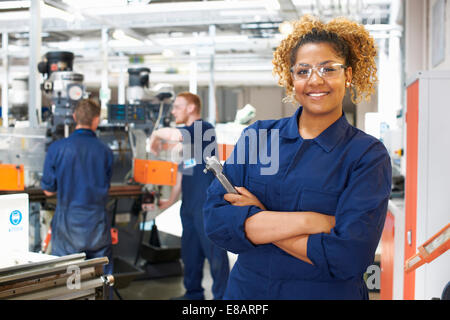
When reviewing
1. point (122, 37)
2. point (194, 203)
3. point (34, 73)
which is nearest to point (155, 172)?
point (194, 203)

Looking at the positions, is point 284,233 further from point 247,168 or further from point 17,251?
point 17,251

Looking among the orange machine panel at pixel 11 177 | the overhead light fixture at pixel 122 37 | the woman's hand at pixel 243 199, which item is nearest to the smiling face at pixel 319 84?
the woman's hand at pixel 243 199

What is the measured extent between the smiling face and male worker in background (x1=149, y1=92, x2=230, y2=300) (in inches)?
79.3

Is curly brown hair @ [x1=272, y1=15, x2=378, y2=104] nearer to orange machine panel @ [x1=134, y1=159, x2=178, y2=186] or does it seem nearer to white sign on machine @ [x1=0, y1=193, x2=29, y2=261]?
white sign on machine @ [x1=0, y1=193, x2=29, y2=261]

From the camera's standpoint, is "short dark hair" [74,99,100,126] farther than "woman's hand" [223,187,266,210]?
Yes

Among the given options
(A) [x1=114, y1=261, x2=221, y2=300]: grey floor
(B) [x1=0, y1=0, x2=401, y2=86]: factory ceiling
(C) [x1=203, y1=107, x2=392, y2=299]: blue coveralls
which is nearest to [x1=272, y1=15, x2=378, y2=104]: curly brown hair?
(C) [x1=203, y1=107, x2=392, y2=299]: blue coveralls

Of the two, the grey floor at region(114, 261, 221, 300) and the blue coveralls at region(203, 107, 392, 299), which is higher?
the blue coveralls at region(203, 107, 392, 299)

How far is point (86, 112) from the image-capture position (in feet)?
10.1

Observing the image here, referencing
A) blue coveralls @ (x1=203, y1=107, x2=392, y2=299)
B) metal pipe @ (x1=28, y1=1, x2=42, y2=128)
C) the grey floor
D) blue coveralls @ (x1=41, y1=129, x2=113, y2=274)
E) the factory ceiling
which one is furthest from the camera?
the factory ceiling

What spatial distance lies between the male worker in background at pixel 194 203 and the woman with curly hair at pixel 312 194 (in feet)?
6.31

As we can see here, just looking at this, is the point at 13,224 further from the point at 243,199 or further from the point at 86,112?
the point at 86,112

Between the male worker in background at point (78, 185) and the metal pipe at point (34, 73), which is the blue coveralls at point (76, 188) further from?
the metal pipe at point (34, 73)

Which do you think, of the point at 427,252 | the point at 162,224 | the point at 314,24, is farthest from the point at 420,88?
the point at 162,224

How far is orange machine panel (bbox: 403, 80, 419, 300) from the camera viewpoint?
2.21 meters
